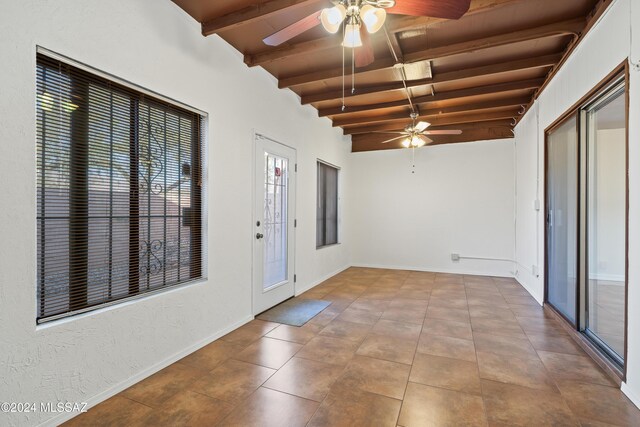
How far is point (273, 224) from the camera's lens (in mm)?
4043

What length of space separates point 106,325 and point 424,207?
5668mm

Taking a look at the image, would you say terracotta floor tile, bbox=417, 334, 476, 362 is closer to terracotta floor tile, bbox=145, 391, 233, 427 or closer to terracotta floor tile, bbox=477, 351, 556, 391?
terracotta floor tile, bbox=477, 351, 556, 391

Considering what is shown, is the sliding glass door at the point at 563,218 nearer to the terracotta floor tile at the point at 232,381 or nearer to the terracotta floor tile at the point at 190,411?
the terracotta floor tile at the point at 232,381

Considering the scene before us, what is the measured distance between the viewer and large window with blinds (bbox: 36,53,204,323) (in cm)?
184

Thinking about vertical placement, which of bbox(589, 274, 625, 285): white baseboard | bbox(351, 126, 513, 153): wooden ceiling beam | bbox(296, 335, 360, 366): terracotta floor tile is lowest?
bbox(296, 335, 360, 366): terracotta floor tile

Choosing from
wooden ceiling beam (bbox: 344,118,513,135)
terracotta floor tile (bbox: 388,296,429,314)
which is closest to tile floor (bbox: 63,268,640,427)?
terracotta floor tile (bbox: 388,296,429,314)

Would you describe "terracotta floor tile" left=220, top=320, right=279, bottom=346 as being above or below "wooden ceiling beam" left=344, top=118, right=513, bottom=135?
below

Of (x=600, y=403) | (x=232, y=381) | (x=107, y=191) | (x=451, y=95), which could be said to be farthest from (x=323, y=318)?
(x=451, y=95)

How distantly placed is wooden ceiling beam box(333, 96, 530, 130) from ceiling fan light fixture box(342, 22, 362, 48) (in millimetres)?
3329

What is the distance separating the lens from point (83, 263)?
2.01 metres

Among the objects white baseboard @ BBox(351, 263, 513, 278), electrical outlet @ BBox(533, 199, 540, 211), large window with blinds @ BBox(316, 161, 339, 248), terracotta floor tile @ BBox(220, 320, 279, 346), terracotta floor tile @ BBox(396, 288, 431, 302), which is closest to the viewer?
terracotta floor tile @ BBox(220, 320, 279, 346)

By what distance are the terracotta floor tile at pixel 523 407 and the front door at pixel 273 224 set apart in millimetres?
2464

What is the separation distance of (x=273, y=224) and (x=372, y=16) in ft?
8.85

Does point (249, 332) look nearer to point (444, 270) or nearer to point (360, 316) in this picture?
point (360, 316)
